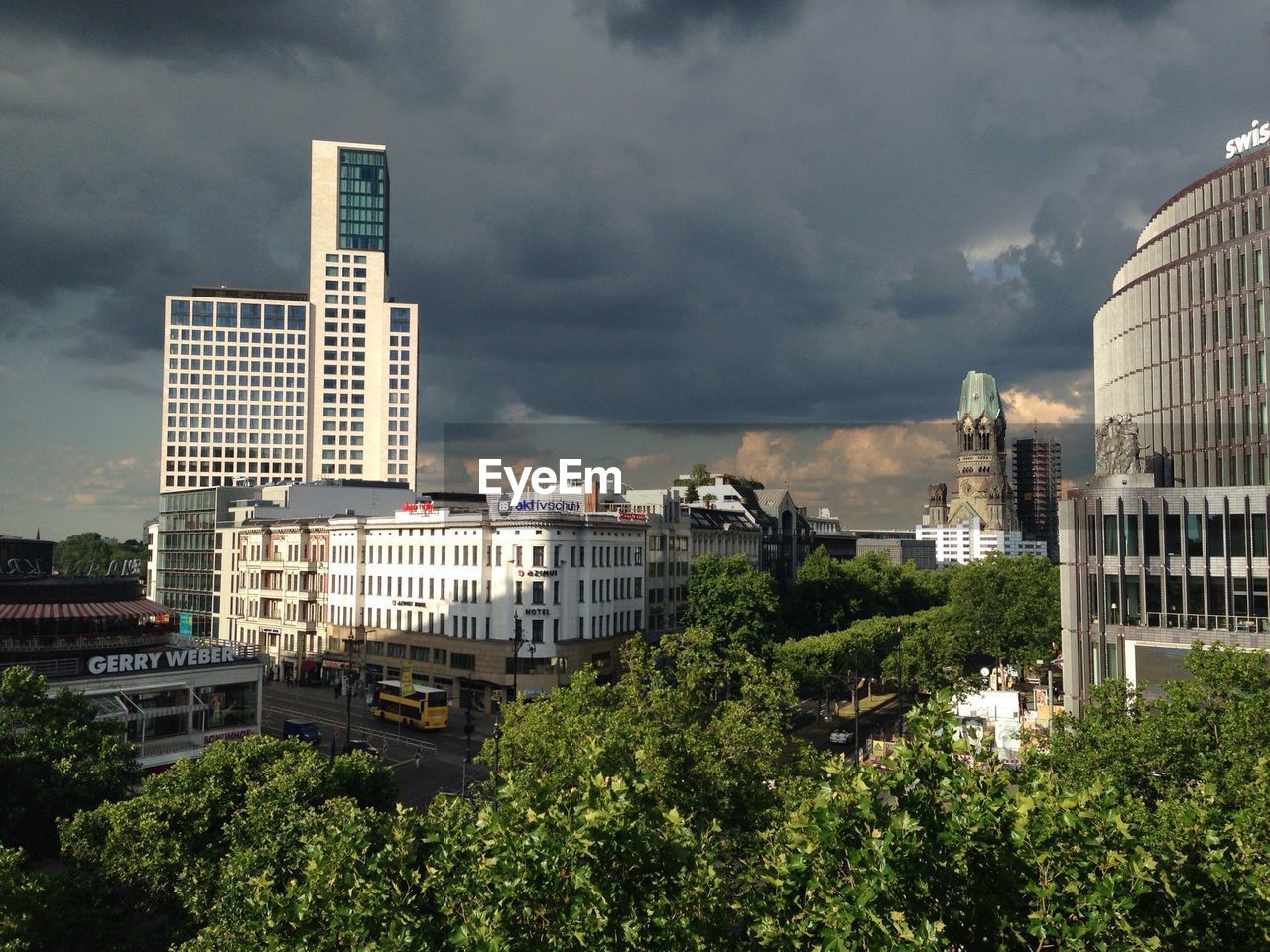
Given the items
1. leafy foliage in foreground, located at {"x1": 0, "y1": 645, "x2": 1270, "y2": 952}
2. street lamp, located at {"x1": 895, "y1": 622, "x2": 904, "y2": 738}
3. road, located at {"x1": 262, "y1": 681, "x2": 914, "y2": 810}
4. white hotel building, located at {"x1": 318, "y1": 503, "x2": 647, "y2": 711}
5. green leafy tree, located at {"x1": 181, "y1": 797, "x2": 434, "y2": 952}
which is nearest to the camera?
leafy foliage in foreground, located at {"x1": 0, "y1": 645, "x2": 1270, "y2": 952}

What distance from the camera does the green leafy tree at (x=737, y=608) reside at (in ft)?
274

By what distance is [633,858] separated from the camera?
55.3ft

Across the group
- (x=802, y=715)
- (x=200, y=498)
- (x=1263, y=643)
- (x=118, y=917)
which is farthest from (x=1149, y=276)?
(x=200, y=498)

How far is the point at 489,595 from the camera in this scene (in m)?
85.6

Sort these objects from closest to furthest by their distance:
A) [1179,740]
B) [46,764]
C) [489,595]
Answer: [1179,740], [46,764], [489,595]

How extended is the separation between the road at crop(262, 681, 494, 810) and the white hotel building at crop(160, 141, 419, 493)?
10482cm

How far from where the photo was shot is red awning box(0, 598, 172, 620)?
178 ft

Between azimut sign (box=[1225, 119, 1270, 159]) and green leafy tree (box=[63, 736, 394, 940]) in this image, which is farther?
azimut sign (box=[1225, 119, 1270, 159])

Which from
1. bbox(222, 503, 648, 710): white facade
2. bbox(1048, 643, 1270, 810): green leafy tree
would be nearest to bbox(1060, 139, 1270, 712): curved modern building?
bbox(1048, 643, 1270, 810): green leafy tree

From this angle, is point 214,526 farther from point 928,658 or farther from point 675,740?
point 675,740

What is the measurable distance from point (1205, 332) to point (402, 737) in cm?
7227

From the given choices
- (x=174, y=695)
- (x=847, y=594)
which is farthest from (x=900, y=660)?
(x=174, y=695)

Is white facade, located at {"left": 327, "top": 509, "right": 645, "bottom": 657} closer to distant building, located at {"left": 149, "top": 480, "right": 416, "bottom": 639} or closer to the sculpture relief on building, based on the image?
distant building, located at {"left": 149, "top": 480, "right": 416, "bottom": 639}

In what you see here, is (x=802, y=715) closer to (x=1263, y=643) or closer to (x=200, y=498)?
(x=1263, y=643)
